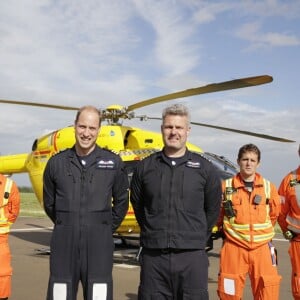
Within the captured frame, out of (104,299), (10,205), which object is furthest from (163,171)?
(10,205)

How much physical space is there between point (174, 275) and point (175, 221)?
39cm

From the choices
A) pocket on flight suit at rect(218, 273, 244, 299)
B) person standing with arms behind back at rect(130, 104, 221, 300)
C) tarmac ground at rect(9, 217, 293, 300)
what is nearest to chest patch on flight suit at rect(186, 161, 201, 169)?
person standing with arms behind back at rect(130, 104, 221, 300)

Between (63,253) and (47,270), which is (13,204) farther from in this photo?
(47,270)

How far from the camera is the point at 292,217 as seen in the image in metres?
4.77

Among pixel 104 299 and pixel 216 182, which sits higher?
pixel 216 182

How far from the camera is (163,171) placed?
11.6 ft

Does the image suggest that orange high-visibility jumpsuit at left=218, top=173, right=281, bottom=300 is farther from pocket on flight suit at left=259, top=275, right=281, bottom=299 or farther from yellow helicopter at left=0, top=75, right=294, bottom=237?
yellow helicopter at left=0, top=75, right=294, bottom=237

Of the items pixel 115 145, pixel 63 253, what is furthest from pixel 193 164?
pixel 115 145

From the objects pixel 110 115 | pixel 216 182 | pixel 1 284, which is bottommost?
pixel 1 284

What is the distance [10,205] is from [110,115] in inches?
229

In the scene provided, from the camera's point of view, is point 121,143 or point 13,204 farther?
point 121,143

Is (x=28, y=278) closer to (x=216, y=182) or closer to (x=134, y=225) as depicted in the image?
(x=134, y=225)

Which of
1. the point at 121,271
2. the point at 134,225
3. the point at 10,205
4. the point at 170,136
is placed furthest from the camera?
the point at 134,225

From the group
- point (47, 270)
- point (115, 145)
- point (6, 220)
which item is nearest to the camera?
point (6, 220)
